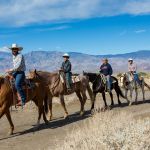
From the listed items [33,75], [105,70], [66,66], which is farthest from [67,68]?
[105,70]

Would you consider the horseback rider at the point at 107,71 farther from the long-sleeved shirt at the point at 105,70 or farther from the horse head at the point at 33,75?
the horse head at the point at 33,75

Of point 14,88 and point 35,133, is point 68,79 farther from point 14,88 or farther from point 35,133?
point 35,133

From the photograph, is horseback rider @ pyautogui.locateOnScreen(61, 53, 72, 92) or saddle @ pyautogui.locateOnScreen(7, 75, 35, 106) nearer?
saddle @ pyautogui.locateOnScreen(7, 75, 35, 106)

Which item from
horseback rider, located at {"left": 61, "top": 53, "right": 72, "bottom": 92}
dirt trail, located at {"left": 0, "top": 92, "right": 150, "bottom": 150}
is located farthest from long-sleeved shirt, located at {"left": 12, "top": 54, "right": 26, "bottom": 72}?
horseback rider, located at {"left": 61, "top": 53, "right": 72, "bottom": 92}

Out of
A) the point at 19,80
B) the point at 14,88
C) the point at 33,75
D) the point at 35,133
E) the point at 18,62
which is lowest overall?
the point at 35,133

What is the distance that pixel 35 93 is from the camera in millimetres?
16969

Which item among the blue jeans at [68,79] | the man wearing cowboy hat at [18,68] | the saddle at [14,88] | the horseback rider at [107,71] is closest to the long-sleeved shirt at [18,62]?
the man wearing cowboy hat at [18,68]

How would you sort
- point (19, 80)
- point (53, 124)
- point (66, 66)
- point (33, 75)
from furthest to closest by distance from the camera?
point (66, 66), point (53, 124), point (33, 75), point (19, 80)

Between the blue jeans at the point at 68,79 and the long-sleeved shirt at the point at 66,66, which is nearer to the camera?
the long-sleeved shirt at the point at 66,66

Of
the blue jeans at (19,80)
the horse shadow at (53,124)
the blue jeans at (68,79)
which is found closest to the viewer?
the blue jeans at (19,80)

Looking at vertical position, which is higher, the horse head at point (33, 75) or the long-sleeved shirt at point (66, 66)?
the long-sleeved shirt at point (66, 66)

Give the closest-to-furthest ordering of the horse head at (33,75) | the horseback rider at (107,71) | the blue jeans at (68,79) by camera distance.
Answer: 1. the horse head at (33,75)
2. the blue jeans at (68,79)
3. the horseback rider at (107,71)

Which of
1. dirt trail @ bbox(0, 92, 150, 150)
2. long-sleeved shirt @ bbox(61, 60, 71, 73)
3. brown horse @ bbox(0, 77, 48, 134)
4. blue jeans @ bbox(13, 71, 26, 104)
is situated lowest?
dirt trail @ bbox(0, 92, 150, 150)

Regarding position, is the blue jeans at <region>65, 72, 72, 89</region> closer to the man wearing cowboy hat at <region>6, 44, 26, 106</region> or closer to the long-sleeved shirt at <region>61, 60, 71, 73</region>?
the long-sleeved shirt at <region>61, 60, 71, 73</region>
